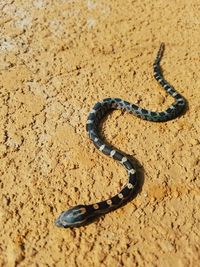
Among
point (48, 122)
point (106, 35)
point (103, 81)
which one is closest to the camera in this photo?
point (48, 122)

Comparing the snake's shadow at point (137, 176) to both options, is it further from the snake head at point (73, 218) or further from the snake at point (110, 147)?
the snake head at point (73, 218)

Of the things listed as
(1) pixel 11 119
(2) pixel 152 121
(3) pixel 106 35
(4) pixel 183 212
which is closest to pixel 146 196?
(4) pixel 183 212

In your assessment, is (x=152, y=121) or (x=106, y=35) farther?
(x=106, y=35)

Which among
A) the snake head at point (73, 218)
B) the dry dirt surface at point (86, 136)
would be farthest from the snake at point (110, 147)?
the dry dirt surface at point (86, 136)

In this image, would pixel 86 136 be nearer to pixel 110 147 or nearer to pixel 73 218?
pixel 110 147

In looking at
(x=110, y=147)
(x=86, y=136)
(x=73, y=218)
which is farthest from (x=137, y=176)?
(x=73, y=218)

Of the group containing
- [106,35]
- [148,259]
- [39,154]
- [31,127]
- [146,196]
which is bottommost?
[148,259]

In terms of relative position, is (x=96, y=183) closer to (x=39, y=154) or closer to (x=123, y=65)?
(x=39, y=154)
